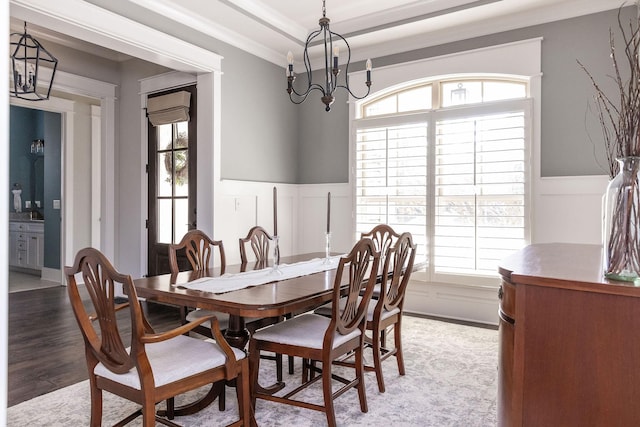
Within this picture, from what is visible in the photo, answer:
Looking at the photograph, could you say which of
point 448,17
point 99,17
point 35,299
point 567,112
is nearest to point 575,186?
point 567,112

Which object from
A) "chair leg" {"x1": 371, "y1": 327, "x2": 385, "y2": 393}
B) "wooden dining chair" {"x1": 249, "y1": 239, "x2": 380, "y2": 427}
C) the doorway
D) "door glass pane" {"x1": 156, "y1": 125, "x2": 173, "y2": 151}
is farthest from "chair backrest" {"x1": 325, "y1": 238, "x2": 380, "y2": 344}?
the doorway

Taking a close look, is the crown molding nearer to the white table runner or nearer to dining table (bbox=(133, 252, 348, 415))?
dining table (bbox=(133, 252, 348, 415))

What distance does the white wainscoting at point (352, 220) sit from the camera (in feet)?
12.2

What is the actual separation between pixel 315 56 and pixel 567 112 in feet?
9.01

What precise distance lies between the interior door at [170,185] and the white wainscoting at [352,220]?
0.50 meters

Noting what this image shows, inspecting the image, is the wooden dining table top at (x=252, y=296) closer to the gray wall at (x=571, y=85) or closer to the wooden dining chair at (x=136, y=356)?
the wooden dining chair at (x=136, y=356)

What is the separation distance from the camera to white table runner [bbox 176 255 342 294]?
7.48 feet

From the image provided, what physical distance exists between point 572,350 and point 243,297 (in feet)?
4.50

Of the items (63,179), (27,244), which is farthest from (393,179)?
(27,244)

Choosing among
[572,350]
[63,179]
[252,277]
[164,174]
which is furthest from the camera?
[63,179]

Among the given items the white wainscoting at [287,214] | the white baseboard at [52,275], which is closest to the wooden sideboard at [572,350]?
the white wainscoting at [287,214]

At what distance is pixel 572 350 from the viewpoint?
1209mm

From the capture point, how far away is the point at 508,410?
138 centimetres

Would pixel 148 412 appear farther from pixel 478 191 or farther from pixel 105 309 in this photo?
pixel 478 191
